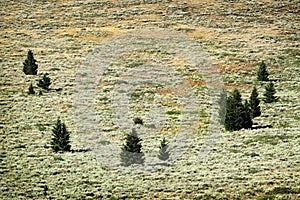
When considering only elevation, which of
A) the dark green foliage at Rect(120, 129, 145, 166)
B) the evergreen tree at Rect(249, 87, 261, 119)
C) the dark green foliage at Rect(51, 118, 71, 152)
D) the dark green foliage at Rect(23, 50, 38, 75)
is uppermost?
the dark green foliage at Rect(23, 50, 38, 75)

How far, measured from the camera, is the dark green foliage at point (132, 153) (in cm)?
2988

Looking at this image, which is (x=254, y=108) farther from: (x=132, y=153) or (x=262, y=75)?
(x=132, y=153)

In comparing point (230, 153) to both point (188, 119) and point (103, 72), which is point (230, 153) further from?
point (103, 72)

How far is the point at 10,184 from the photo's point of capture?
27.1 m

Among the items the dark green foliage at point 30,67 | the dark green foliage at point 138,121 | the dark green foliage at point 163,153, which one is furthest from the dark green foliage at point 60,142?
the dark green foliage at point 30,67

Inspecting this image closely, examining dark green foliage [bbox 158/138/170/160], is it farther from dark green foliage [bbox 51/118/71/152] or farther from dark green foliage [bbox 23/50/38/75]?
dark green foliage [bbox 23/50/38/75]

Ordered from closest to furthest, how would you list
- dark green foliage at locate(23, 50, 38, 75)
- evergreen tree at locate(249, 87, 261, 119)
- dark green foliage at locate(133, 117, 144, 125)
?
dark green foliage at locate(133, 117, 144, 125) → evergreen tree at locate(249, 87, 261, 119) → dark green foliage at locate(23, 50, 38, 75)

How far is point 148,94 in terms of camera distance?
4634cm

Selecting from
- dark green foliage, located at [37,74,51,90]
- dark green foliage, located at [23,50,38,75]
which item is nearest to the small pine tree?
dark green foliage, located at [37,74,51,90]

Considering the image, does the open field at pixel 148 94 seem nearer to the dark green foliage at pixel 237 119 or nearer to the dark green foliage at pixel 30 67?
the dark green foliage at pixel 237 119

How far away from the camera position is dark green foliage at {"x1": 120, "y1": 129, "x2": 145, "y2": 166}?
2988cm

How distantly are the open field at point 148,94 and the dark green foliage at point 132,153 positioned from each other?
0.63m

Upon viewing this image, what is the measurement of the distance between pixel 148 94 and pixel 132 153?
16.3m

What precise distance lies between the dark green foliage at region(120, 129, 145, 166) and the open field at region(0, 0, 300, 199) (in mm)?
629
